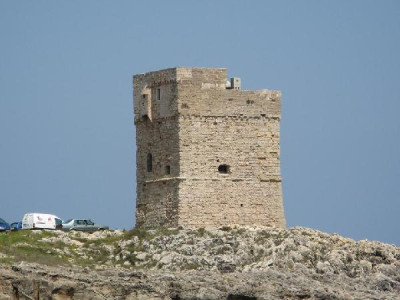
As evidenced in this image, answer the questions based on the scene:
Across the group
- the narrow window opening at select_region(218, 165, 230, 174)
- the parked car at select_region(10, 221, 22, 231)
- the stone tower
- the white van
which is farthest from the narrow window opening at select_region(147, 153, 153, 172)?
the parked car at select_region(10, 221, 22, 231)

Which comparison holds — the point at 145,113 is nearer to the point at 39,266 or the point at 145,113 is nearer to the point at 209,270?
the point at 209,270

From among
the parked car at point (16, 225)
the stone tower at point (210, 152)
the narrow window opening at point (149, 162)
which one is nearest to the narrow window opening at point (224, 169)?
the stone tower at point (210, 152)

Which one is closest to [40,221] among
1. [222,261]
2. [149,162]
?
[149,162]

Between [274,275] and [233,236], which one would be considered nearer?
[274,275]

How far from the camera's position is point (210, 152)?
2977 inches

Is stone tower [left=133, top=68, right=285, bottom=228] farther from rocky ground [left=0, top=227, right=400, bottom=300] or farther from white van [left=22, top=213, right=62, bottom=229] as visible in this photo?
white van [left=22, top=213, right=62, bottom=229]

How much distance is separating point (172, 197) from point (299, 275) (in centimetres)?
784

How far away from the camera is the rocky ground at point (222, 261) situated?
6456 centimetres

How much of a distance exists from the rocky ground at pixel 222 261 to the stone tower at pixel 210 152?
3.69 ft

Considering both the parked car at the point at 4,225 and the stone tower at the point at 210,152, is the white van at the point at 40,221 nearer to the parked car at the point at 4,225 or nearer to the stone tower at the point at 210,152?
the parked car at the point at 4,225

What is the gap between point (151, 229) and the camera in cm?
7606

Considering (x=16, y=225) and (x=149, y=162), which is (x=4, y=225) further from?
(x=149, y=162)

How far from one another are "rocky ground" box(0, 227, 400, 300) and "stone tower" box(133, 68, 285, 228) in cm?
113

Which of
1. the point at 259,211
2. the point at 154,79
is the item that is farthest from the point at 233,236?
the point at 154,79
